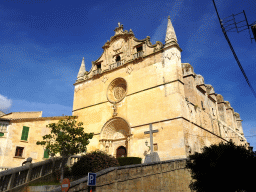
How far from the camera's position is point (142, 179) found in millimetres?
9172

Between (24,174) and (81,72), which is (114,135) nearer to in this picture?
(81,72)

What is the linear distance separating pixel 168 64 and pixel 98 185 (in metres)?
14.0

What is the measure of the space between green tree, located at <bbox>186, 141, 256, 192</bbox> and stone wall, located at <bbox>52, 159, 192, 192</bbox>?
173cm

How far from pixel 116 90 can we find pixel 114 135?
15.9ft

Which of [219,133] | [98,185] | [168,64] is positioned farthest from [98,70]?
[98,185]

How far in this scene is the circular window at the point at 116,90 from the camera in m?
22.4

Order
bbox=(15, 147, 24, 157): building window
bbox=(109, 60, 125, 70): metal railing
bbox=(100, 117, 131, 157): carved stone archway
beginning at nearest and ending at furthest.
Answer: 1. bbox=(15, 147, 24, 157): building window
2. bbox=(100, 117, 131, 157): carved stone archway
3. bbox=(109, 60, 125, 70): metal railing

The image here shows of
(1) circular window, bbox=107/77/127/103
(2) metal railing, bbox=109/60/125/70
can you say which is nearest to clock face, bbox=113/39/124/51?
(2) metal railing, bbox=109/60/125/70

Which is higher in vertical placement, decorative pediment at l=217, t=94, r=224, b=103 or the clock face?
the clock face

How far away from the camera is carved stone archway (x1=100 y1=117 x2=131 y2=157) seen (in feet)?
67.6

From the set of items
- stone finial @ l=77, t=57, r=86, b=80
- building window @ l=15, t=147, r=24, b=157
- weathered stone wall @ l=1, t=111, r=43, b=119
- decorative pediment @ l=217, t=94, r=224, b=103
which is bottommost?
building window @ l=15, t=147, r=24, b=157

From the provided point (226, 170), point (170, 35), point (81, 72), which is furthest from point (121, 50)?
point (226, 170)

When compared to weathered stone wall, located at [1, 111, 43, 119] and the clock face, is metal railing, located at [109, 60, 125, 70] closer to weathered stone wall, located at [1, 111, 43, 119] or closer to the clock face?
the clock face

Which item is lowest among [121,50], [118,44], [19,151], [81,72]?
[19,151]
